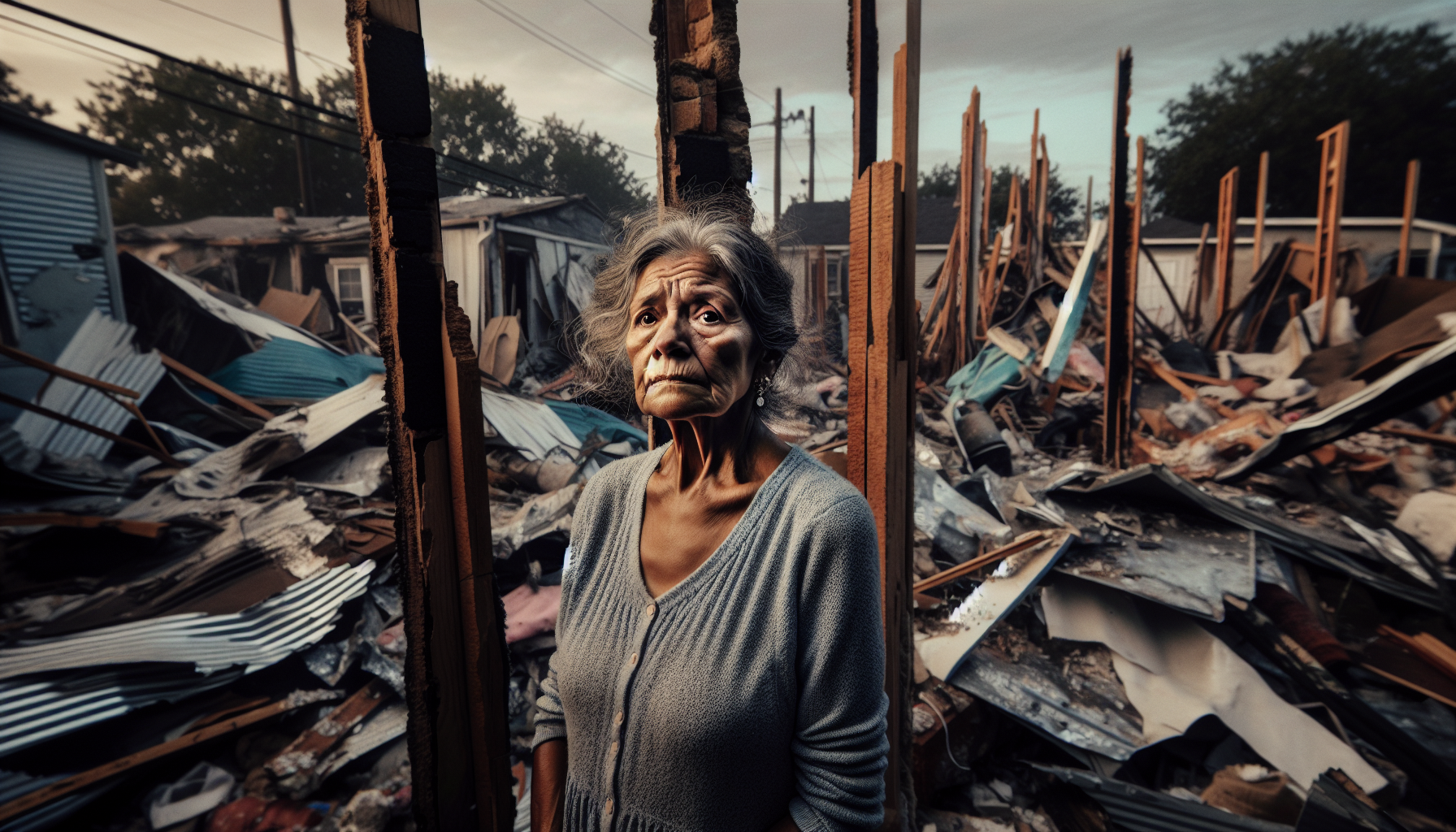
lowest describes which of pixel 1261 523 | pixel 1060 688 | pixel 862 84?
pixel 1060 688

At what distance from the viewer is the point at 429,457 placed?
1.46 meters

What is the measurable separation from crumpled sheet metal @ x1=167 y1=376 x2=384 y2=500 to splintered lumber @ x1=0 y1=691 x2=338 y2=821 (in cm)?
314

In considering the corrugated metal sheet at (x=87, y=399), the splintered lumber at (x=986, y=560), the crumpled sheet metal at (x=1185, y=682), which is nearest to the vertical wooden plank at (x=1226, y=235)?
the splintered lumber at (x=986, y=560)

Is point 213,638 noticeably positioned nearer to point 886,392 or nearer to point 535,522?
point 535,522

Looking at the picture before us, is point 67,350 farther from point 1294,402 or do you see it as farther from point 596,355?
point 1294,402

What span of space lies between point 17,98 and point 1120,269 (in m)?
23.3

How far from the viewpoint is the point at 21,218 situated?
10.1 meters

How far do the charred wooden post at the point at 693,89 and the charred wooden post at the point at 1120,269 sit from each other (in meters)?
5.03

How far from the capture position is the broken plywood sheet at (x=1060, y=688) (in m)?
3.17

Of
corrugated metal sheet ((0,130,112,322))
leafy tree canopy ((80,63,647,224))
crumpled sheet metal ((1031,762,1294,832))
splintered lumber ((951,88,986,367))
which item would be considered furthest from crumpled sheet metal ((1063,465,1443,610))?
leafy tree canopy ((80,63,647,224))

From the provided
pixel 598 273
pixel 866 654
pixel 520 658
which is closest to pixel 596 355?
pixel 598 273

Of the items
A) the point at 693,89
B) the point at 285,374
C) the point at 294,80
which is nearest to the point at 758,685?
the point at 693,89

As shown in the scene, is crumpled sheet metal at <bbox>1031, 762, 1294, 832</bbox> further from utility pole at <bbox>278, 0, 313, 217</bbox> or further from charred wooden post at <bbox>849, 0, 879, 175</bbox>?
utility pole at <bbox>278, 0, 313, 217</bbox>

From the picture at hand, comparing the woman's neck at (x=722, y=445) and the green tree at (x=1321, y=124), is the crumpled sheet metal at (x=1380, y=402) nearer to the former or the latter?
the woman's neck at (x=722, y=445)
